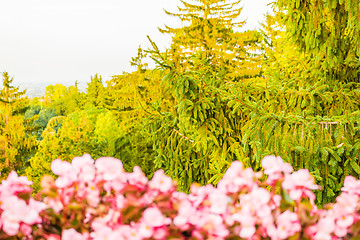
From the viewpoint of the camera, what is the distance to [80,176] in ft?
4.79

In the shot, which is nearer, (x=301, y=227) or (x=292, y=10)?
(x=301, y=227)

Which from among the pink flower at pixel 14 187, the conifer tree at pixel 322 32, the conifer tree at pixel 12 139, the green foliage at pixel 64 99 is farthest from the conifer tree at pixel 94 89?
the pink flower at pixel 14 187

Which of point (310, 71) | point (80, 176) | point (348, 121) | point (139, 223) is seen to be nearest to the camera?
point (139, 223)

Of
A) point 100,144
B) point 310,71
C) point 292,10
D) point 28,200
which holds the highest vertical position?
point 292,10

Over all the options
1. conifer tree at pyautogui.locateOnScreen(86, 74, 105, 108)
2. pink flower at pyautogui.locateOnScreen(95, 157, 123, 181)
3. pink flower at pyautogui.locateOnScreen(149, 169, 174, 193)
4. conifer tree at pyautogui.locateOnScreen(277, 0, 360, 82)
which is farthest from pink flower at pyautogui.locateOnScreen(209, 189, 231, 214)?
conifer tree at pyautogui.locateOnScreen(86, 74, 105, 108)

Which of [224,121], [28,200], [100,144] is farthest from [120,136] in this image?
[28,200]

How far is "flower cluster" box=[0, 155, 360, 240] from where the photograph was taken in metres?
1.30

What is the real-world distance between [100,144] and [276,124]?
655 inches

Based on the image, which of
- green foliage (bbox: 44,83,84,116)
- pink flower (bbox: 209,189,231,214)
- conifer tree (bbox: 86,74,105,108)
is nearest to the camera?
pink flower (bbox: 209,189,231,214)

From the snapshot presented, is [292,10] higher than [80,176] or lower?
higher

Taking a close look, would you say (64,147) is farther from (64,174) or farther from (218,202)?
(218,202)

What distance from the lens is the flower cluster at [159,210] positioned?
4.26 ft

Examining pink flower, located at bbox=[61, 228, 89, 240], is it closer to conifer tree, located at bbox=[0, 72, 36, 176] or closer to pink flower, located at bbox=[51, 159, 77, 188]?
pink flower, located at bbox=[51, 159, 77, 188]

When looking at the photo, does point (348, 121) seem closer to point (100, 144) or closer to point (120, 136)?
point (100, 144)
